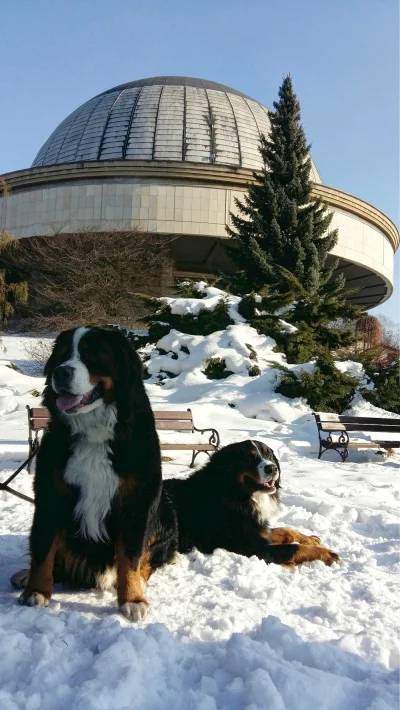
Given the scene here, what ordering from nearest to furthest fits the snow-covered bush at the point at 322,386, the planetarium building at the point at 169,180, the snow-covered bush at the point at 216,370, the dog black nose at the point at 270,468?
the dog black nose at the point at 270,468 < the snow-covered bush at the point at 322,386 < the snow-covered bush at the point at 216,370 < the planetarium building at the point at 169,180

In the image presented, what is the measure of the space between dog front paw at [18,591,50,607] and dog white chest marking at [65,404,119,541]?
1.59ft

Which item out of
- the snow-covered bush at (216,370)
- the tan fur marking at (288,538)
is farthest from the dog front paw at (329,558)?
the snow-covered bush at (216,370)

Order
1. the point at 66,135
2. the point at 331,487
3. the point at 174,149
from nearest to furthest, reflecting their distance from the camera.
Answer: the point at 331,487 → the point at 174,149 → the point at 66,135

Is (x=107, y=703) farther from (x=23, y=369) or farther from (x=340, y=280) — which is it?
(x=340, y=280)

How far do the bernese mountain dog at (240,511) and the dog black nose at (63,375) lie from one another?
1882mm

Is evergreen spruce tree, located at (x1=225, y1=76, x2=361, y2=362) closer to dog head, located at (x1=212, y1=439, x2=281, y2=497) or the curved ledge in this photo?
the curved ledge

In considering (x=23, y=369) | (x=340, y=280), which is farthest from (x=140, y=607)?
(x=340, y=280)

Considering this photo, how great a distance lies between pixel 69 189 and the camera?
35.0 meters

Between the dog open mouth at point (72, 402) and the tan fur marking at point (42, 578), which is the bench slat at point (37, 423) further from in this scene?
the dog open mouth at point (72, 402)

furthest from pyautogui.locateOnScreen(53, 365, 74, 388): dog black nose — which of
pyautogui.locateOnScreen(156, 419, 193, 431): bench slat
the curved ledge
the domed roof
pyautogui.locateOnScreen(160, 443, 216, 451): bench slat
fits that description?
the domed roof

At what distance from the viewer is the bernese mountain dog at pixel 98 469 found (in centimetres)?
300

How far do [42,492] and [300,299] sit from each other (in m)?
15.7

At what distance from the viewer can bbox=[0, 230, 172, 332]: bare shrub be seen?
24.9m

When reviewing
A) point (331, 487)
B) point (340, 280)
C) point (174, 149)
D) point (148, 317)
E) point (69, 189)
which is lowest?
point (331, 487)
